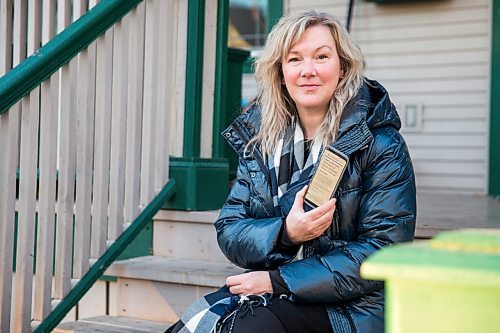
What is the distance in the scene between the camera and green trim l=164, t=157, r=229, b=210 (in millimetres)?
3105

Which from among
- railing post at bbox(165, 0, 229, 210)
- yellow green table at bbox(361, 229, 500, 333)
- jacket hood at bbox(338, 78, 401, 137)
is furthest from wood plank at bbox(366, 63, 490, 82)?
yellow green table at bbox(361, 229, 500, 333)

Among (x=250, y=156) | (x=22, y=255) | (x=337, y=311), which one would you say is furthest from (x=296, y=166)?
(x=22, y=255)

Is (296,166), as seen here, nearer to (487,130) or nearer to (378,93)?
(378,93)

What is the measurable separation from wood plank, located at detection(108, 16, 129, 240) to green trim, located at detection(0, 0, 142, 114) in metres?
0.13

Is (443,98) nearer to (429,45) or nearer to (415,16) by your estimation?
(429,45)

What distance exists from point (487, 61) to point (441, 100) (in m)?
0.37

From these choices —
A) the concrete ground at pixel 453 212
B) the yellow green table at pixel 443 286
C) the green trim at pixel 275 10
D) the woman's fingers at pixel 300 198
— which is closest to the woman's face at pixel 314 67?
the woman's fingers at pixel 300 198

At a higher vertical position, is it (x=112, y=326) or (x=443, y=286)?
(x=443, y=286)

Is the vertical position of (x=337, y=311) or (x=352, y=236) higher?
(x=352, y=236)

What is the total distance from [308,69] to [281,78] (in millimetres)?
188

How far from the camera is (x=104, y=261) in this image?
2807 millimetres

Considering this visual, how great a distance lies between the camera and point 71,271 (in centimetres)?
273

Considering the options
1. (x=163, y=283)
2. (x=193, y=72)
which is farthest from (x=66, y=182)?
(x=193, y=72)

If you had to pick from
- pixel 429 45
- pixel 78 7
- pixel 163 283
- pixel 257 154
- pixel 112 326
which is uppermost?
pixel 429 45
